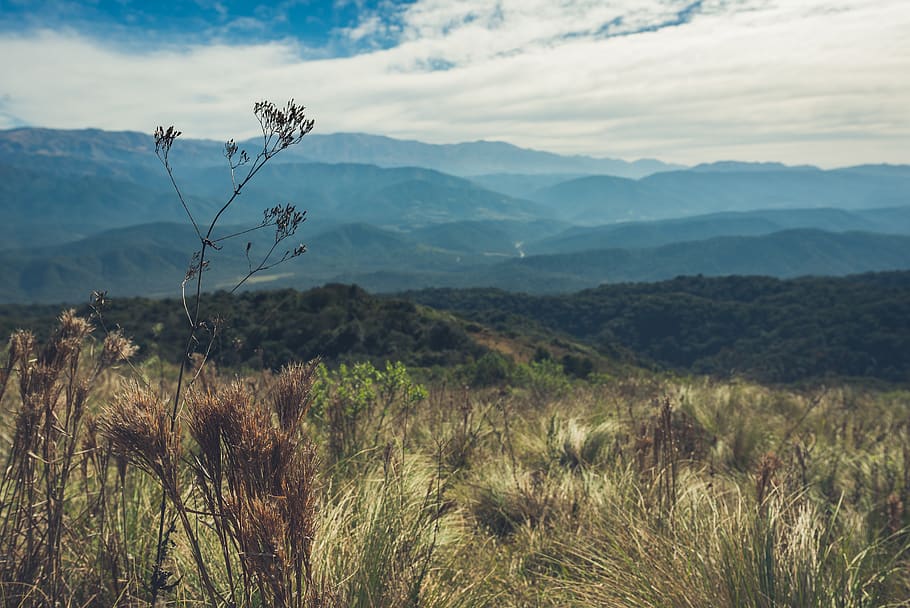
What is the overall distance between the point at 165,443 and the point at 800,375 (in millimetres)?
49989

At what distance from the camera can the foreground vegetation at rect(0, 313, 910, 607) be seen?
1289 millimetres

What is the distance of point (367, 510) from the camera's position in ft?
8.71

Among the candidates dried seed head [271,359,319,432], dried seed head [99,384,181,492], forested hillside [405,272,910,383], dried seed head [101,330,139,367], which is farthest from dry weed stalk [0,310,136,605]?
forested hillside [405,272,910,383]

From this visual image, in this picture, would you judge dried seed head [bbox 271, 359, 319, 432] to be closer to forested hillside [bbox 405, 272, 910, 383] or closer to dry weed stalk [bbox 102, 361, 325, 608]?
dry weed stalk [bbox 102, 361, 325, 608]

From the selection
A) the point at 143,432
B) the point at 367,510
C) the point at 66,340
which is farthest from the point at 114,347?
the point at 367,510

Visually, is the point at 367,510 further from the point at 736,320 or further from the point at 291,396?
the point at 736,320

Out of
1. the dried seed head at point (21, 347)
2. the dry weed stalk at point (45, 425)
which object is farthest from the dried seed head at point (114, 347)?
the dried seed head at point (21, 347)

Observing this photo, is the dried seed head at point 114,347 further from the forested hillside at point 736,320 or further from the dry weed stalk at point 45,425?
the forested hillside at point 736,320

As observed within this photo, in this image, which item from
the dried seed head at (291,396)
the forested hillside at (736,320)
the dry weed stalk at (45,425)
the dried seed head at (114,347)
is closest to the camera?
the dried seed head at (291,396)

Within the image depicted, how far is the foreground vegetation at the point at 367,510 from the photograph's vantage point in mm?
1289

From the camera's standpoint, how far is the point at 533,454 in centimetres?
507

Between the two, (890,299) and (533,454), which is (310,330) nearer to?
(533,454)

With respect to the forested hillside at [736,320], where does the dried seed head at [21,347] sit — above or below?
above

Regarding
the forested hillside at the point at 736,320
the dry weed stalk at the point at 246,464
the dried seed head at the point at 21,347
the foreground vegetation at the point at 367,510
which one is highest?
the dried seed head at the point at 21,347
